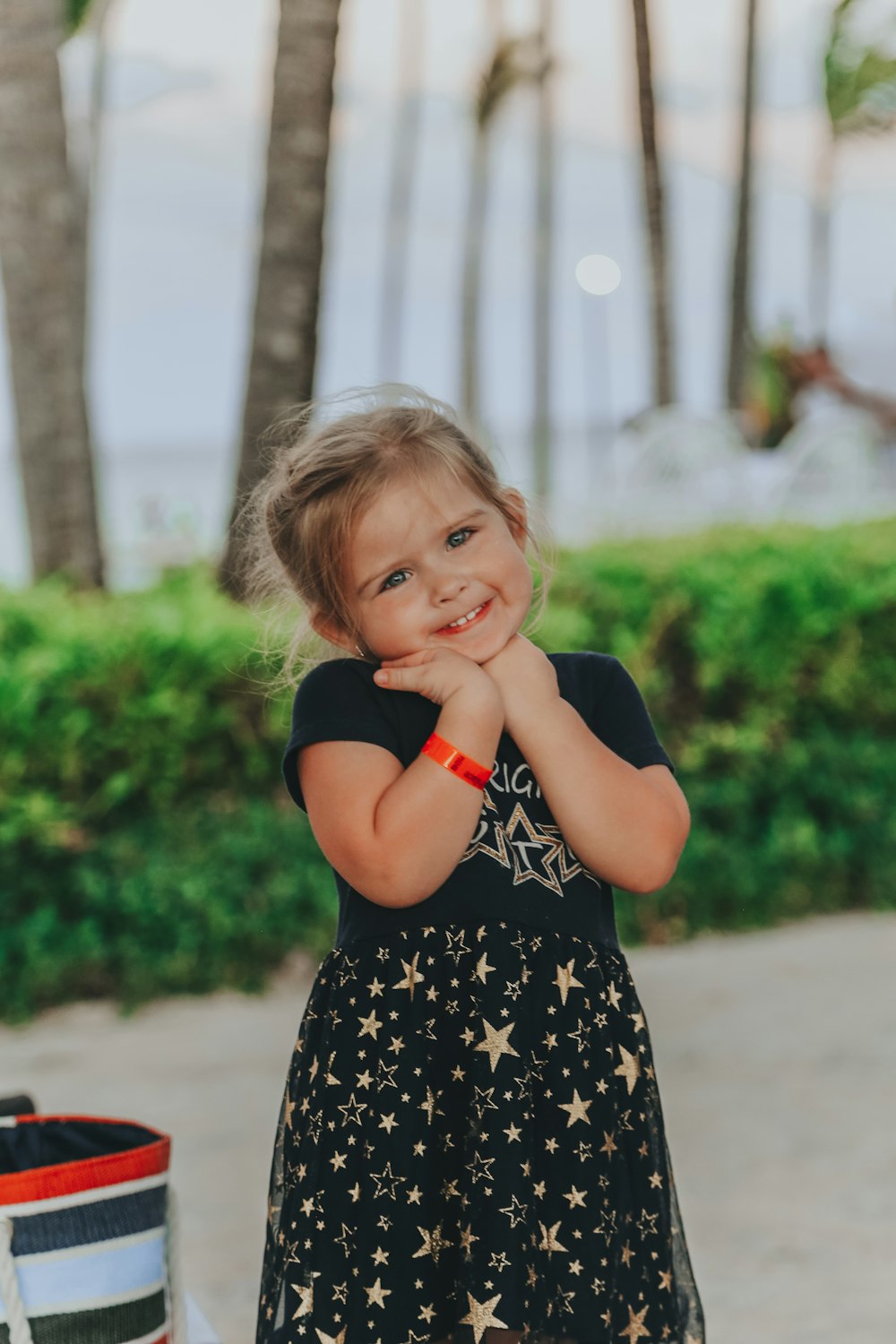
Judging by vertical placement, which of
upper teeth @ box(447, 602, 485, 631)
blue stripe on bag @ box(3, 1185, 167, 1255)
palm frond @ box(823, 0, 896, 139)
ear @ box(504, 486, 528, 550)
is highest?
palm frond @ box(823, 0, 896, 139)

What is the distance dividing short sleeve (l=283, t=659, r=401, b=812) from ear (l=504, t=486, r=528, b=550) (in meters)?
0.24

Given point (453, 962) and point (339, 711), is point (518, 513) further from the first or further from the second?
point (453, 962)

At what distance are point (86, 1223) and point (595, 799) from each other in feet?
2.42

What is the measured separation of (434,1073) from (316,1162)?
0.16 m

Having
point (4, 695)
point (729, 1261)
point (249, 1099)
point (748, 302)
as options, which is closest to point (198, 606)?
point (4, 695)

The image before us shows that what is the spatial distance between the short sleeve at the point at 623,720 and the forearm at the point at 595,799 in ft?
0.28

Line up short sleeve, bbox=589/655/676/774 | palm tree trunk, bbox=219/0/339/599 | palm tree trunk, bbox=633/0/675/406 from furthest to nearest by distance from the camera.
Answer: palm tree trunk, bbox=633/0/675/406 → palm tree trunk, bbox=219/0/339/599 → short sleeve, bbox=589/655/676/774

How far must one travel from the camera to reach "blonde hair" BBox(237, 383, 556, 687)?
1.66 meters

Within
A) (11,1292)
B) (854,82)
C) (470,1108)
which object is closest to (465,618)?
(470,1108)

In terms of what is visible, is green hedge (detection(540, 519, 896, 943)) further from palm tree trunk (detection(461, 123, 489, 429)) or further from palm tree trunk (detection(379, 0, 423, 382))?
palm tree trunk (detection(379, 0, 423, 382))

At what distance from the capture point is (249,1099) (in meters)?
3.74

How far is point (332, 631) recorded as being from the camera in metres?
1.74

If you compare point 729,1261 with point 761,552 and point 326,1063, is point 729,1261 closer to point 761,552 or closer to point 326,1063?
point 326,1063

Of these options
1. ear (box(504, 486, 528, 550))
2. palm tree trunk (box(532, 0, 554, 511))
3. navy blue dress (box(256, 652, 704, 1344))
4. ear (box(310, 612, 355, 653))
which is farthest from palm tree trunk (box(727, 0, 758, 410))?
navy blue dress (box(256, 652, 704, 1344))
